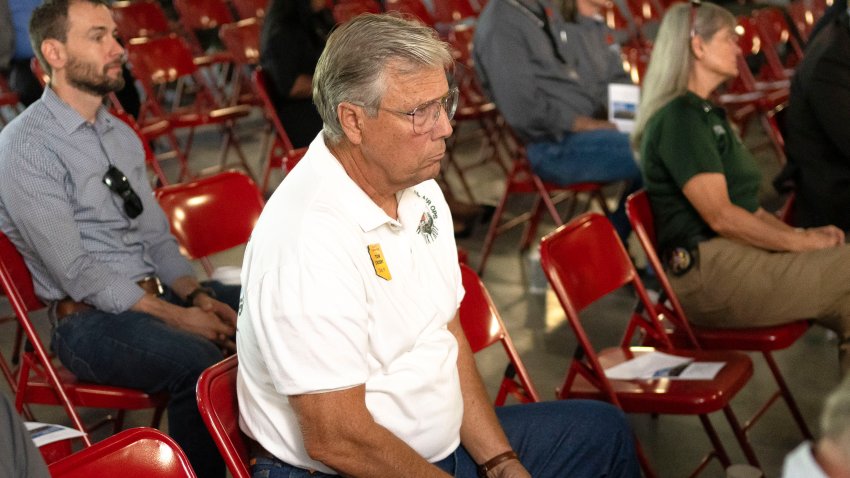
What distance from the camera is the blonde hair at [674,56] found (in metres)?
3.51

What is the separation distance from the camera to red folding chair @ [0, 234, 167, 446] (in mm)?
2703

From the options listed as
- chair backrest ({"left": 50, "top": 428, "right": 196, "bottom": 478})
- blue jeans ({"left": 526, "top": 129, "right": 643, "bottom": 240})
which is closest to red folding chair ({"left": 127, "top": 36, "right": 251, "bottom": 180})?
blue jeans ({"left": 526, "top": 129, "right": 643, "bottom": 240})

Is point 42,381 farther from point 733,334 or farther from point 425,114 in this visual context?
point 733,334

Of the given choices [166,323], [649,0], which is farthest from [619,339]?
[649,0]

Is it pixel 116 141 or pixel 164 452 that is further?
pixel 116 141

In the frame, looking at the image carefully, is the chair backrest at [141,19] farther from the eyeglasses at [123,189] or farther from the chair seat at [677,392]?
the chair seat at [677,392]

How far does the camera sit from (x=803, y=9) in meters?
8.01

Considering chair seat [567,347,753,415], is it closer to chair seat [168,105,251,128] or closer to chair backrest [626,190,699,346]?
chair backrest [626,190,699,346]

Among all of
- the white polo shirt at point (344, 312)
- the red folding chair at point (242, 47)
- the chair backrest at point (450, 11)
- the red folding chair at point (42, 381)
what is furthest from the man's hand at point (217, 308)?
the chair backrest at point (450, 11)

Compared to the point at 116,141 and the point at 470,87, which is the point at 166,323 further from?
the point at 470,87

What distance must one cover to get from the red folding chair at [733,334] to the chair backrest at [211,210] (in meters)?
1.25

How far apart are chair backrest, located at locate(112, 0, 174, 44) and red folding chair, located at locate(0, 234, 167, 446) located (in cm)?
622

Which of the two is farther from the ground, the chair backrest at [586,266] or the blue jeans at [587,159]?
the chair backrest at [586,266]

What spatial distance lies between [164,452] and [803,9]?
24.4ft
